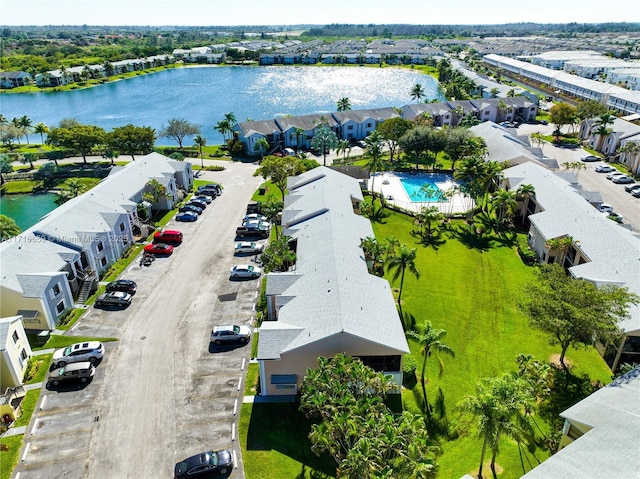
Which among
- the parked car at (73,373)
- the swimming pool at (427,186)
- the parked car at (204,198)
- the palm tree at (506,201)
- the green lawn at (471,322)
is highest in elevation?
the palm tree at (506,201)

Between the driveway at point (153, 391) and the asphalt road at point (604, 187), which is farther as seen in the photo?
the asphalt road at point (604, 187)

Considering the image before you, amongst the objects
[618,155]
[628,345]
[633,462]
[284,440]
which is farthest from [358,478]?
[618,155]

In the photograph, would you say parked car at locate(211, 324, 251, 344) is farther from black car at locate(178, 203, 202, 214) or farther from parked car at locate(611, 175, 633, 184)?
parked car at locate(611, 175, 633, 184)

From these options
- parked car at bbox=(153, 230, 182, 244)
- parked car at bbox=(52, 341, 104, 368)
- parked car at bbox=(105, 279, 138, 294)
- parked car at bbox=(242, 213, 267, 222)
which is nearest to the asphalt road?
parked car at bbox=(242, 213, 267, 222)

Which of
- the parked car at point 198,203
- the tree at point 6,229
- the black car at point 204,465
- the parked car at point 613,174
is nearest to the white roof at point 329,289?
the black car at point 204,465

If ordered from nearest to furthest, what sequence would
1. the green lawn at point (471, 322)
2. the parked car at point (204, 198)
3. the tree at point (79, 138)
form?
1. the green lawn at point (471, 322)
2. the parked car at point (204, 198)
3. the tree at point (79, 138)

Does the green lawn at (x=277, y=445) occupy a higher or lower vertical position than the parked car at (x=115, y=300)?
lower

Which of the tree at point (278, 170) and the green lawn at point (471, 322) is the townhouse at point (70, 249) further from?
the green lawn at point (471, 322)
